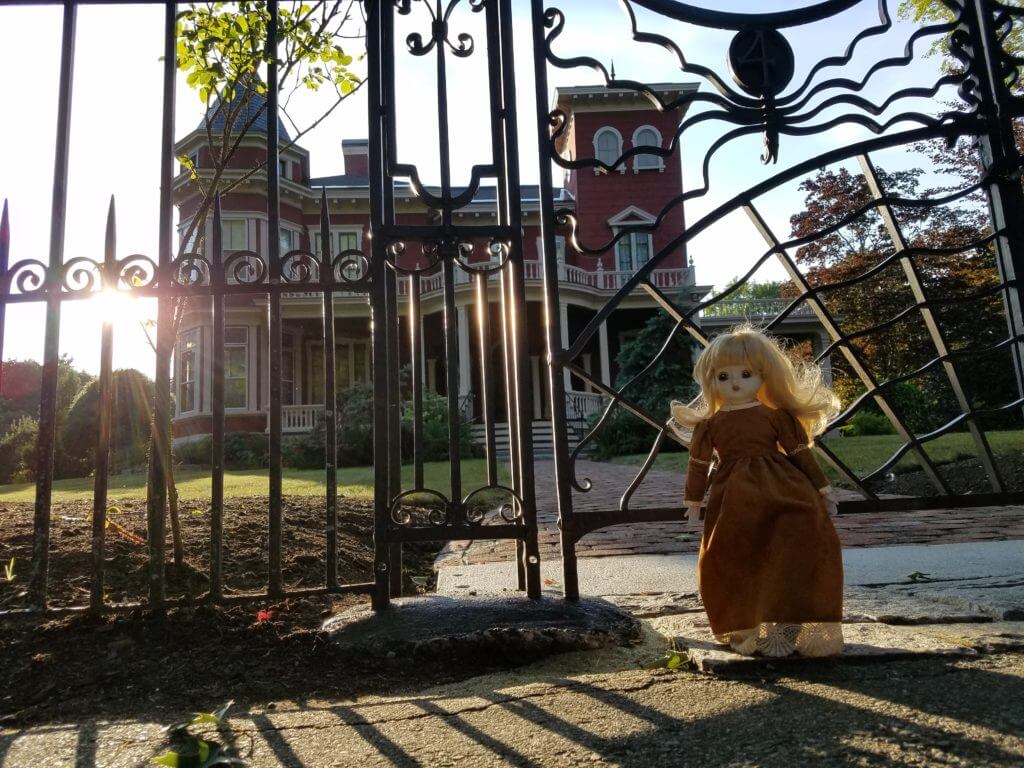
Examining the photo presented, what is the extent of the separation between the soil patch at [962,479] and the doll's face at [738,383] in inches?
187

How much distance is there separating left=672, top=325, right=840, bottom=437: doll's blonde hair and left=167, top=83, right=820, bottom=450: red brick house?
14.8 m

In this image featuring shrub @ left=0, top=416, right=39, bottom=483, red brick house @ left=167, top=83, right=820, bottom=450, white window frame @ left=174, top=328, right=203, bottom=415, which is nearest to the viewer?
shrub @ left=0, top=416, right=39, bottom=483

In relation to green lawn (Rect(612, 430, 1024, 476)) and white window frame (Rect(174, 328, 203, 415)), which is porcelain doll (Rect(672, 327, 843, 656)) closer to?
green lawn (Rect(612, 430, 1024, 476))

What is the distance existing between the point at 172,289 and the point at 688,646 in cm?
209

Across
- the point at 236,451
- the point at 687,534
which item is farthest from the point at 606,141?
the point at 687,534

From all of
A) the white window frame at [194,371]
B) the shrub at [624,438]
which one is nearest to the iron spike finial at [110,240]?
the shrub at [624,438]

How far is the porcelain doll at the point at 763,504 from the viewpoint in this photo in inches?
77.3

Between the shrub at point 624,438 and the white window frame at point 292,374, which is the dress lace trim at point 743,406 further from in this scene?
the white window frame at point 292,374

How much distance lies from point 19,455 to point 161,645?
1569 centimetres

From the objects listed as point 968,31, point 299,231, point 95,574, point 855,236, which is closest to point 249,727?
point 95,574

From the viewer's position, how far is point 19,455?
49.3ft

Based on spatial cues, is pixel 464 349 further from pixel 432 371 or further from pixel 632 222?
pixel 632 222

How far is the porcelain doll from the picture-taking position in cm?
196

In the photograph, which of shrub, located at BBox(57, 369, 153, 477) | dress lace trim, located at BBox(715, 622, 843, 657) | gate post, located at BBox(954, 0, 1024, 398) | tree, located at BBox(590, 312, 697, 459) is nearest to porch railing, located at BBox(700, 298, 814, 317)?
tree, located at BBox(590, 312, 697, 459)
